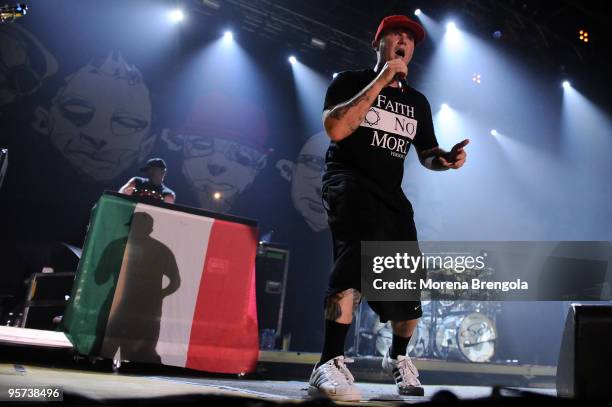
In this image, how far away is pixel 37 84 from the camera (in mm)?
7566

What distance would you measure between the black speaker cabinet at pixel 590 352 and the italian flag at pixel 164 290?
90.9 inches

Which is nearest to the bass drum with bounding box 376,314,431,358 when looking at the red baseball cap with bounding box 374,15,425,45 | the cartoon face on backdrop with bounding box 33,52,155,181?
the cartoon face on backdrop with bounding box 33,52,155,181

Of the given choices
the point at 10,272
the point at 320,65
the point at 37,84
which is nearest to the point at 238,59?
the point at 320,65

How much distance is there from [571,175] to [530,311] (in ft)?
12.3

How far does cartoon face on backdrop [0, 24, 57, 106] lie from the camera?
7301 millimetres

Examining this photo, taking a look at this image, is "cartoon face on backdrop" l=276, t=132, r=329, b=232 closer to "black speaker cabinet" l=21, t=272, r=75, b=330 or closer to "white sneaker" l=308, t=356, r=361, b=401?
"black speaker cabinet" l=21, t=272, r=75, b=330

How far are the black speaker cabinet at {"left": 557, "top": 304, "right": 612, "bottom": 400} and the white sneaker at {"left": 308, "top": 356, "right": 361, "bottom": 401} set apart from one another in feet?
2.65

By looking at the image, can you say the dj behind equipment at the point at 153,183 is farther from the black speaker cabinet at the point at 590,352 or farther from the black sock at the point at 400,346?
the black speaker cabinet at the point at 590,352

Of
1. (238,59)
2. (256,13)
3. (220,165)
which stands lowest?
(220,165)

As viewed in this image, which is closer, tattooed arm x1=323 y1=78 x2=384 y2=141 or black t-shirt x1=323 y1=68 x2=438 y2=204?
tattooed arm x1=323 y1=78 x2=384 y2=141

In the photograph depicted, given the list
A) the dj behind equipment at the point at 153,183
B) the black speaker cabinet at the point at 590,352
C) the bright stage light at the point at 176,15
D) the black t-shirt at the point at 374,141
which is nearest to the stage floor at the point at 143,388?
the black speaker cabinet at the point at 590,352

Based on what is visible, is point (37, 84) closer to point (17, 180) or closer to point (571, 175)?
point (17, 180)

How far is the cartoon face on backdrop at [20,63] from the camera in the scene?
24.0 feet

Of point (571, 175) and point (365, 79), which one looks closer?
point (365, 79)
